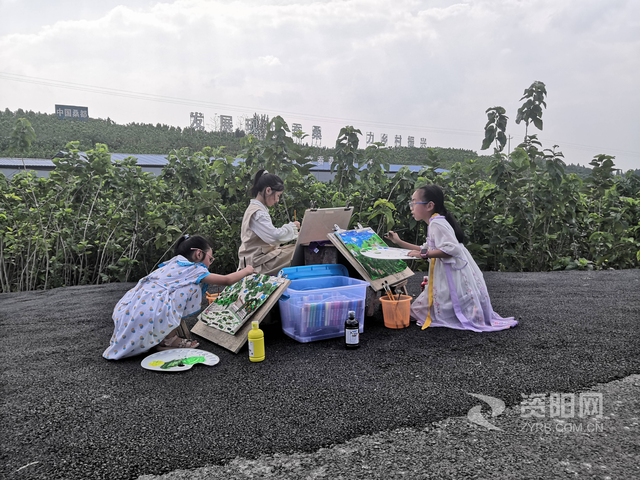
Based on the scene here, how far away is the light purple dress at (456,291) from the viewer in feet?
13.1

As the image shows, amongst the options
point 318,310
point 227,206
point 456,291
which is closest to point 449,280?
point 456,291

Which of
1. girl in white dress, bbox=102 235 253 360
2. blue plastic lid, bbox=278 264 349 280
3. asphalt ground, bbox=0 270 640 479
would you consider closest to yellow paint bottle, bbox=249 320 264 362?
asphalt ground, bbox=0 270 640 479

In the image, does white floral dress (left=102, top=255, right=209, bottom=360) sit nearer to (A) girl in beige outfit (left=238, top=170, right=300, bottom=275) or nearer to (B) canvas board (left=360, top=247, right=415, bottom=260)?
(A) girl in beige outfit (left=238, top=170, right=300, bottom=275)

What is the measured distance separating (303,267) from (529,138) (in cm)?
446

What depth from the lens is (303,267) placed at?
14.3 feet

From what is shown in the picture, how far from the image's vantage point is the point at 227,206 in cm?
693

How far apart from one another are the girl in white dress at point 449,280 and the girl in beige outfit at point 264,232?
107 cm

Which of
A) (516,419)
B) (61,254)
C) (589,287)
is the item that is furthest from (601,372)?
(61,254)

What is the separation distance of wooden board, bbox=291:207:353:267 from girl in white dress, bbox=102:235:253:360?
2.78ft

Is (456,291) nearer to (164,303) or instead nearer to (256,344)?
(256,344)

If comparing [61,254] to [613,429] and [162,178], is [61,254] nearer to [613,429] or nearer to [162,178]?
[162,178]

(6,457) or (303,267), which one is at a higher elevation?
(303,267)

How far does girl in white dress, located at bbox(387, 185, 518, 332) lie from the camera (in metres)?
4.00

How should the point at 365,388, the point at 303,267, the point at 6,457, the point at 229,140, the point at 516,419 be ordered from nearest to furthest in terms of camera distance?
the point at 6,457, the point at 516,419, the point at 365,388, the point at 303,267, the point at 229,140
